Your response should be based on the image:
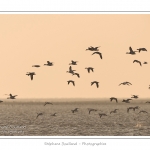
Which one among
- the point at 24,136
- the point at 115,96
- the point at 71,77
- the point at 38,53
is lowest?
the point at 24,136

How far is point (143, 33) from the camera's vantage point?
70.5 ft

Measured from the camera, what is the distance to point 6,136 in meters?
19.3

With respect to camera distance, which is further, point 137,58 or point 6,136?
→ point 137,58

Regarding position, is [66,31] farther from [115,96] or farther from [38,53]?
[115,96]

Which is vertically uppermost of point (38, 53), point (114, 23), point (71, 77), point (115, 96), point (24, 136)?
point (114, 23)

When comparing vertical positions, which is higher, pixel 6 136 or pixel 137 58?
pixel 137 58

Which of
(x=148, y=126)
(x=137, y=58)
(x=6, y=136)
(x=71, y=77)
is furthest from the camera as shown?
(x=71, y=77)

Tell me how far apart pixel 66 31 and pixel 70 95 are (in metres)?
6.26

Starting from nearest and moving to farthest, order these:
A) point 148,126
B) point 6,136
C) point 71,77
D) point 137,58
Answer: point 6,136
point 148,126
point 137,58
point 71,77

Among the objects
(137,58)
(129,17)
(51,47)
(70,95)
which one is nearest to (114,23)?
(129,17)

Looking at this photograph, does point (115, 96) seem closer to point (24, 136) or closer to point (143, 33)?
point (143, 33)

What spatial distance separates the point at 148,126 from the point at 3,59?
11937mm

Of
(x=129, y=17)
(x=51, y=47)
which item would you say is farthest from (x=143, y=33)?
(x=51, y=47)

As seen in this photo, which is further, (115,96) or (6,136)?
(115,96)
